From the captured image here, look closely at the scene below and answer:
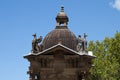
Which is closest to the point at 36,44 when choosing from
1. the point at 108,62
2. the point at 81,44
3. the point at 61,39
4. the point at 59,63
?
the point at 61,39

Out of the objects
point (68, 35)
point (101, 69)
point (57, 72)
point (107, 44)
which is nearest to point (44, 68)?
point (57, 72)

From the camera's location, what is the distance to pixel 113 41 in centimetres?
5331

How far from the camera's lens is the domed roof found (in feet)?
103

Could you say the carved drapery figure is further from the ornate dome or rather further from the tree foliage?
the tree foliage

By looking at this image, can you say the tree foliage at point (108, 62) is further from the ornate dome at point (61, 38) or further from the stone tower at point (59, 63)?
the stone tower at point (59, 63)

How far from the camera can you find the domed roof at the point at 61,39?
31453mm

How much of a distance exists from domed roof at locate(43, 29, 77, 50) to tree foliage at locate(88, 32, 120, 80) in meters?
19.1

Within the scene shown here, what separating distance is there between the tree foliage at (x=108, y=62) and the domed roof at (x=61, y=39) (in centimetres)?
1914

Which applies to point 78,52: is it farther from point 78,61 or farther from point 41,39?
point 41,39

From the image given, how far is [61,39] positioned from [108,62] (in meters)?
21.5

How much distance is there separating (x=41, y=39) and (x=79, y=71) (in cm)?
393

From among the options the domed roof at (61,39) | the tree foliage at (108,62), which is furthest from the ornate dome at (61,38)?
the tree foliage at (108,62)

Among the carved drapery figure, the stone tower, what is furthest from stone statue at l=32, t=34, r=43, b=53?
the carved drapery figure

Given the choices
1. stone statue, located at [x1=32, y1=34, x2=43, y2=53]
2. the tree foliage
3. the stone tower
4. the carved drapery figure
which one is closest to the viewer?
the stone tower
